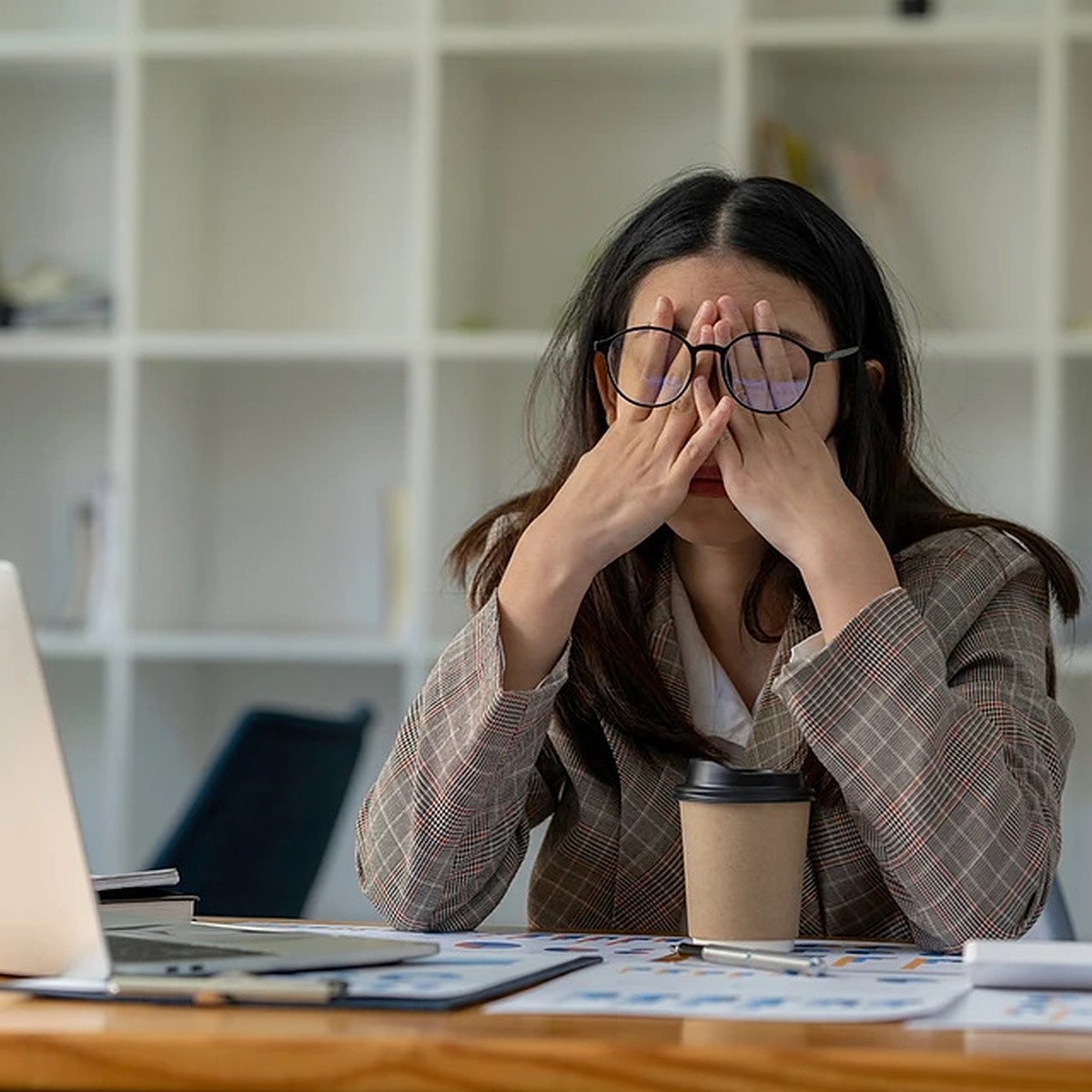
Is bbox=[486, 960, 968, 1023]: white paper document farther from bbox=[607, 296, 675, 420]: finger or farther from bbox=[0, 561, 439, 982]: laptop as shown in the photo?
bbox=[607, 296, 675, 420]: finger

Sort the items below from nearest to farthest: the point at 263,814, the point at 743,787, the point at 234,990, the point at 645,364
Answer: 1. the point at 234,990
2. the point at 743,787
3. the point at 645,364
4. the point at 263,814

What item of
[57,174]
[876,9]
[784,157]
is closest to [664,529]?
[784,157]

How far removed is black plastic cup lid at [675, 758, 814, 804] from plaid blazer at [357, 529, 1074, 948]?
0.10m

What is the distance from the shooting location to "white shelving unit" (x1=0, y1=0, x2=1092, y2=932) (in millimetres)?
3012

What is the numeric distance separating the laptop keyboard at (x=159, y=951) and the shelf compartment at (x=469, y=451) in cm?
194

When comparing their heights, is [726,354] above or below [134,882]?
above

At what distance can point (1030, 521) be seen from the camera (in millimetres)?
2971

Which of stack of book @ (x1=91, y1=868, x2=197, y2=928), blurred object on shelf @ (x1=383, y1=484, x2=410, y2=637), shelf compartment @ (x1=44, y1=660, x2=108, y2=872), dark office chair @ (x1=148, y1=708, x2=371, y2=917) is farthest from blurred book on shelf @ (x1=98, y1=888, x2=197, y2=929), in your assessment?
shelf compartment @ (x1=44, y1=660, x2=108, y2=872)

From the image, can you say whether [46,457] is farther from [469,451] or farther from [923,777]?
[923,777]

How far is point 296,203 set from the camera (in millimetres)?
3334

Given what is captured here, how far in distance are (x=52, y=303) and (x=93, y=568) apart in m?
0.45

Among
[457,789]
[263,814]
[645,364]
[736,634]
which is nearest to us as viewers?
[457,789]

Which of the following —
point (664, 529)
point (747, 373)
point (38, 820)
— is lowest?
point (38, 820)

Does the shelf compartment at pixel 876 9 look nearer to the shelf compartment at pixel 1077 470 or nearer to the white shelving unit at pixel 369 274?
the white shelving unit at pixel 369 274
